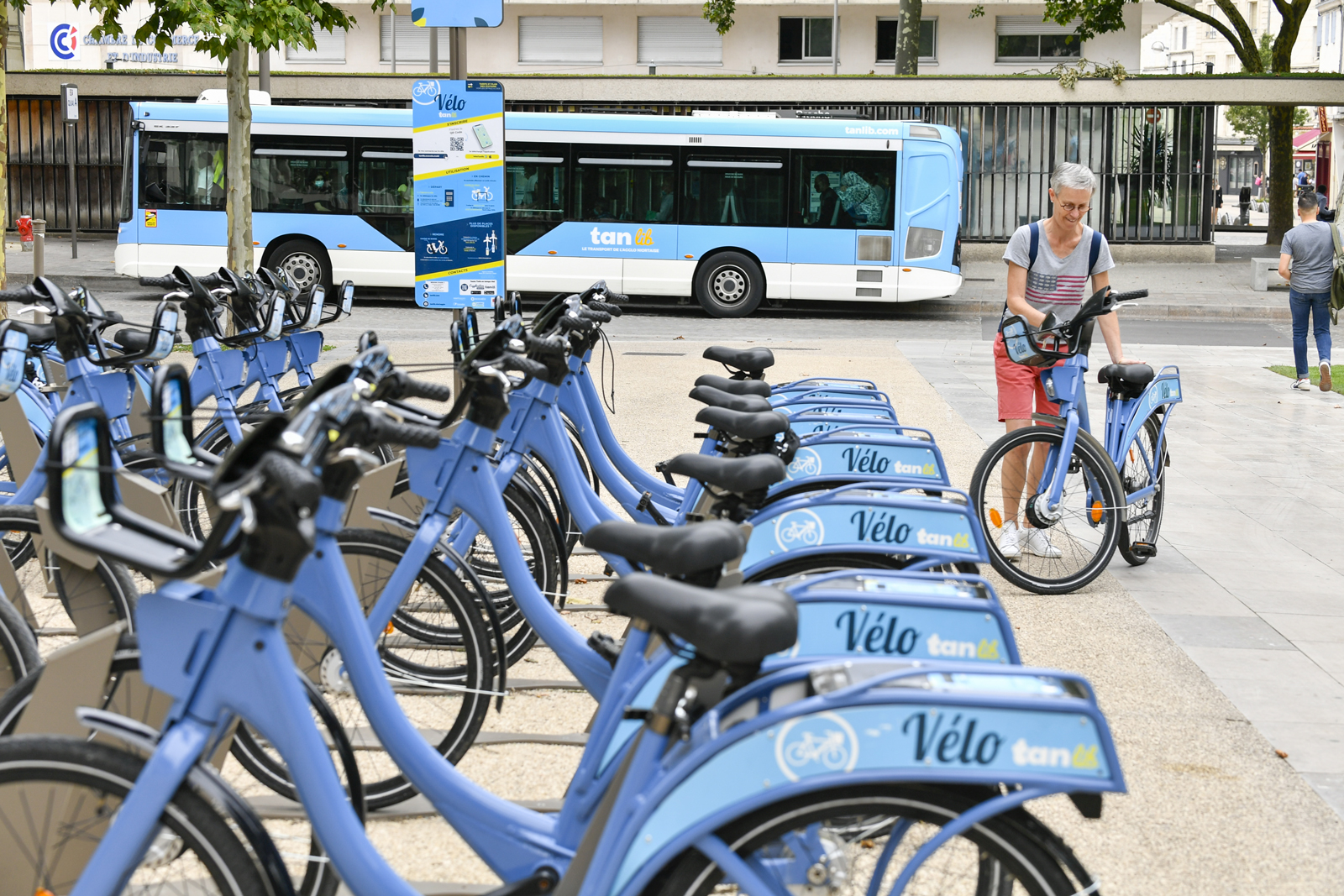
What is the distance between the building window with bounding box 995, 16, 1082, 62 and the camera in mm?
35594

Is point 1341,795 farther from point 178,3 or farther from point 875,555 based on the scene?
point 178,3

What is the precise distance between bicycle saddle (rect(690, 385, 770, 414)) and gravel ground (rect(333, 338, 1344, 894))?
1.07 m

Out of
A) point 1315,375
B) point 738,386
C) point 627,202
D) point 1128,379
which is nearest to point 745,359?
point 738,386

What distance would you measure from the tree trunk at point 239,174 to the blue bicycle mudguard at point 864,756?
1205 cm

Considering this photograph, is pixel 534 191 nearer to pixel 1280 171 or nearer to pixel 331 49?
pixel 1280 171

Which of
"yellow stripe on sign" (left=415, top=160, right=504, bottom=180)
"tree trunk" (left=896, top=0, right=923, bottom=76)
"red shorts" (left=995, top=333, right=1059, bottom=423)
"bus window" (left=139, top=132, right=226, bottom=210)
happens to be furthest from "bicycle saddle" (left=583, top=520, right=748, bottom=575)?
"tree trunk" (left=896, top=0, right=923, bottom=76)

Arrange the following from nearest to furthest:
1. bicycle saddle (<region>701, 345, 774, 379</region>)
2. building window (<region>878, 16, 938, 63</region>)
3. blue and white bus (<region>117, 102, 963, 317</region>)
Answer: bicycle saddle (<region>701, 345, 774, 379</region>) < blue and white bus (<region>117, 102, 963, 317</region>) < building window (<region>878, 16, 938, 63</region>)

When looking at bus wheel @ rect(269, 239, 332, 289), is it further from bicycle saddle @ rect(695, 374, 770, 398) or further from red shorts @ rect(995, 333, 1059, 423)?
bicycle saddle @ rect(695, 374, 770, 398)

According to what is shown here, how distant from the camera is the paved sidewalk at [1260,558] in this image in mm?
4660

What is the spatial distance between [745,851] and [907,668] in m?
0.39

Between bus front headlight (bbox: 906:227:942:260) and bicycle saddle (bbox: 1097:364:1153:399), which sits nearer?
bicycle saddle (bbox: 1097:364:1153:399)

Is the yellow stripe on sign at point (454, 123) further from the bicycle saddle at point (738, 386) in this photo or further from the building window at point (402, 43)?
the building window at point (402, 43)

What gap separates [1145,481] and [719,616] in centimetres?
507

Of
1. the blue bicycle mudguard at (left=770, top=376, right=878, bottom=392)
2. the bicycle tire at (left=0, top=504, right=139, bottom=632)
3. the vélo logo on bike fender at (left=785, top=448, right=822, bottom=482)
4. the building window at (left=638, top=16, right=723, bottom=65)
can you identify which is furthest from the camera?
the building window at (left=638, top=16, right=723, bottom=65)
